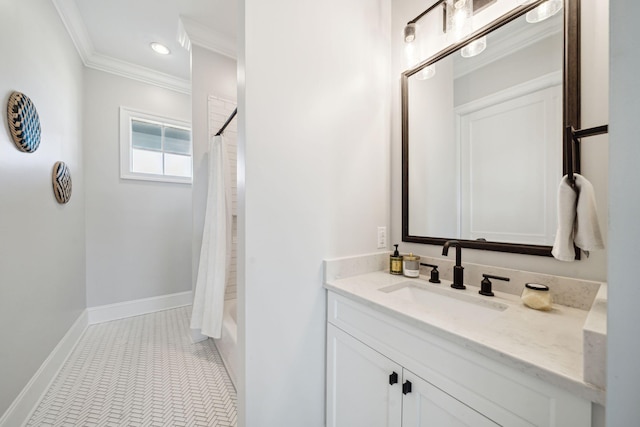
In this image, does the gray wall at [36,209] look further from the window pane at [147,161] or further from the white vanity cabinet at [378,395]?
the white vanity cabinet at [378,395]

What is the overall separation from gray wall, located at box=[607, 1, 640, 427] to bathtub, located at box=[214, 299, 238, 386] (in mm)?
1758

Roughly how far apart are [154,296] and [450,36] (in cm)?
375

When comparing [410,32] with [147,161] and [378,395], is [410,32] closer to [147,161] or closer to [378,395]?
[378,395]

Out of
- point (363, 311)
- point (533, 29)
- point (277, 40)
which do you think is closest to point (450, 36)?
point (533, 29)

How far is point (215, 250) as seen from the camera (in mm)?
2016

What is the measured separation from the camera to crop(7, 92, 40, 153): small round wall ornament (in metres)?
1.32

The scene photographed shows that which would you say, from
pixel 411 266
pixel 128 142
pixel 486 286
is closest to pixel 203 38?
pixel 128 142

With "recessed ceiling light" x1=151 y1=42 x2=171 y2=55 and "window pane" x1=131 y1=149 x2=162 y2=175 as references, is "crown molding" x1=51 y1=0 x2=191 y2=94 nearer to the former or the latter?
"recessed ceiling light" x1=151 y1=42 x2=171 y2=55

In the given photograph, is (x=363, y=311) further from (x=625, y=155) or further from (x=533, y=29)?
(x=533, y=29)

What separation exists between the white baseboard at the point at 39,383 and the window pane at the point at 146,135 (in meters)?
1.99

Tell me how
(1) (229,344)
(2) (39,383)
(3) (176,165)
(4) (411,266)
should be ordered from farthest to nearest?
(3) (176,165)
(1) (229,344)
(2) (39,383)
(4) (411,266)

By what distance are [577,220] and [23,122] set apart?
8.89ft

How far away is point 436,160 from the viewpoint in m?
1.33

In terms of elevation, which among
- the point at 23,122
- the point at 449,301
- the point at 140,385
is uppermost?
the point at 23,122
